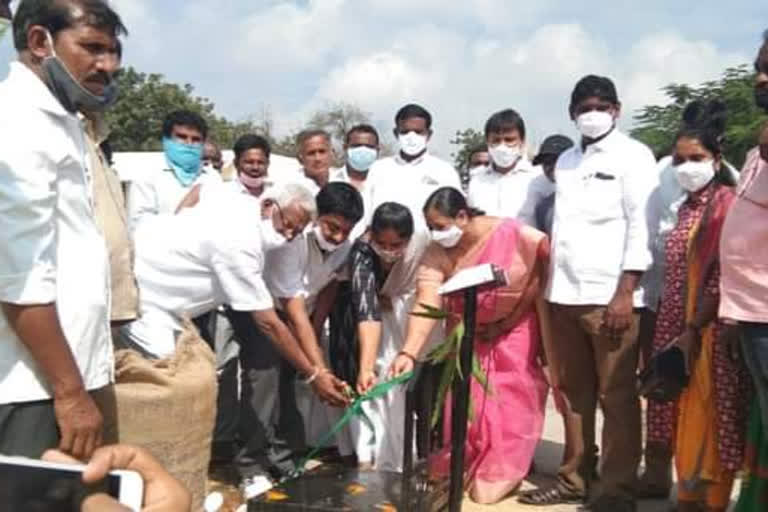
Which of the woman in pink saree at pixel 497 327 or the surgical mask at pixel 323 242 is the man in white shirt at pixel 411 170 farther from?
the surgical mask at pixel 323 242

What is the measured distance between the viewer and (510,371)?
465cm

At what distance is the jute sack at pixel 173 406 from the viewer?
2.83 metres

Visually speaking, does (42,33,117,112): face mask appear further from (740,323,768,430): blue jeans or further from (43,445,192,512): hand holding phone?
(740,323,768,430): blue jeans

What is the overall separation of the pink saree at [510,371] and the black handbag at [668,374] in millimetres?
896

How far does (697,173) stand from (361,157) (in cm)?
246

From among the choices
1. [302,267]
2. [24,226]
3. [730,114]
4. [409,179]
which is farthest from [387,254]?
[730,114]

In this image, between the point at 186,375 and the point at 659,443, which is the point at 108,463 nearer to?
the point at 186,375

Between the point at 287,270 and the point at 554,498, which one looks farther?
the point at 554,498

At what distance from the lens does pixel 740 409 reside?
3.64m

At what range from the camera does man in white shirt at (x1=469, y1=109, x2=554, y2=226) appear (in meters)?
5.30

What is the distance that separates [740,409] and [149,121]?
26929 millimetres

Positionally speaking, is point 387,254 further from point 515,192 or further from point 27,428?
point 27,428

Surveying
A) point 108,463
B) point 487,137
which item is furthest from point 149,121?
point 108,463

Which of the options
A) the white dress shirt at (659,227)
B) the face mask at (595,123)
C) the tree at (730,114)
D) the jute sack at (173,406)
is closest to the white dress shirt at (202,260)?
the jute sack at (173,406)
